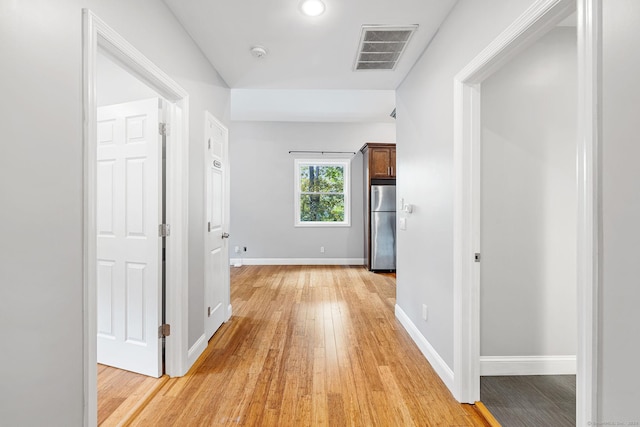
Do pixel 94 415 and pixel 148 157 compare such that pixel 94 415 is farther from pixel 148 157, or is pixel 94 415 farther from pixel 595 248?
pixel 595 248

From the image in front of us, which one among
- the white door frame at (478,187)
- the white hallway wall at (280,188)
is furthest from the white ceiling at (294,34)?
the white hallway wall at (280,188)

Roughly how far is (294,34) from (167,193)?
154 cm

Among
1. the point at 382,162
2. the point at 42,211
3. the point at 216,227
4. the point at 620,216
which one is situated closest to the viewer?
the point at 620,216

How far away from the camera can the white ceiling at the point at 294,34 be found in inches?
78.1

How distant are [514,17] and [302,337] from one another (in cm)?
A: 274

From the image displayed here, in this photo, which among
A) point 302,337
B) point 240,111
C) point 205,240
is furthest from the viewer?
point 240,111

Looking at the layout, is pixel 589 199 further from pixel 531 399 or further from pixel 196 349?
pixel 196 349

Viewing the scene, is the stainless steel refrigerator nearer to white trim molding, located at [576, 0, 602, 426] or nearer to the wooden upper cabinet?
the wooden upper cabinet

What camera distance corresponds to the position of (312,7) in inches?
78.1

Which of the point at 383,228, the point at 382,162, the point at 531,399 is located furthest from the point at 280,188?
the point at 531,399

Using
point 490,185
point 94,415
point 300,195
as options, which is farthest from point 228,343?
point 300,195

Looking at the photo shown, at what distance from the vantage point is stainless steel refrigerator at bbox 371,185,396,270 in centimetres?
568

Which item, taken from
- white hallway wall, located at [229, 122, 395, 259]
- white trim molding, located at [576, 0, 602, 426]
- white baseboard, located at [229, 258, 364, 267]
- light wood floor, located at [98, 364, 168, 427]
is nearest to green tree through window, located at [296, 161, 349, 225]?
white hallway wall, located at [229, 122, 395, 259]

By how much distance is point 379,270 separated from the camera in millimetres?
5699
